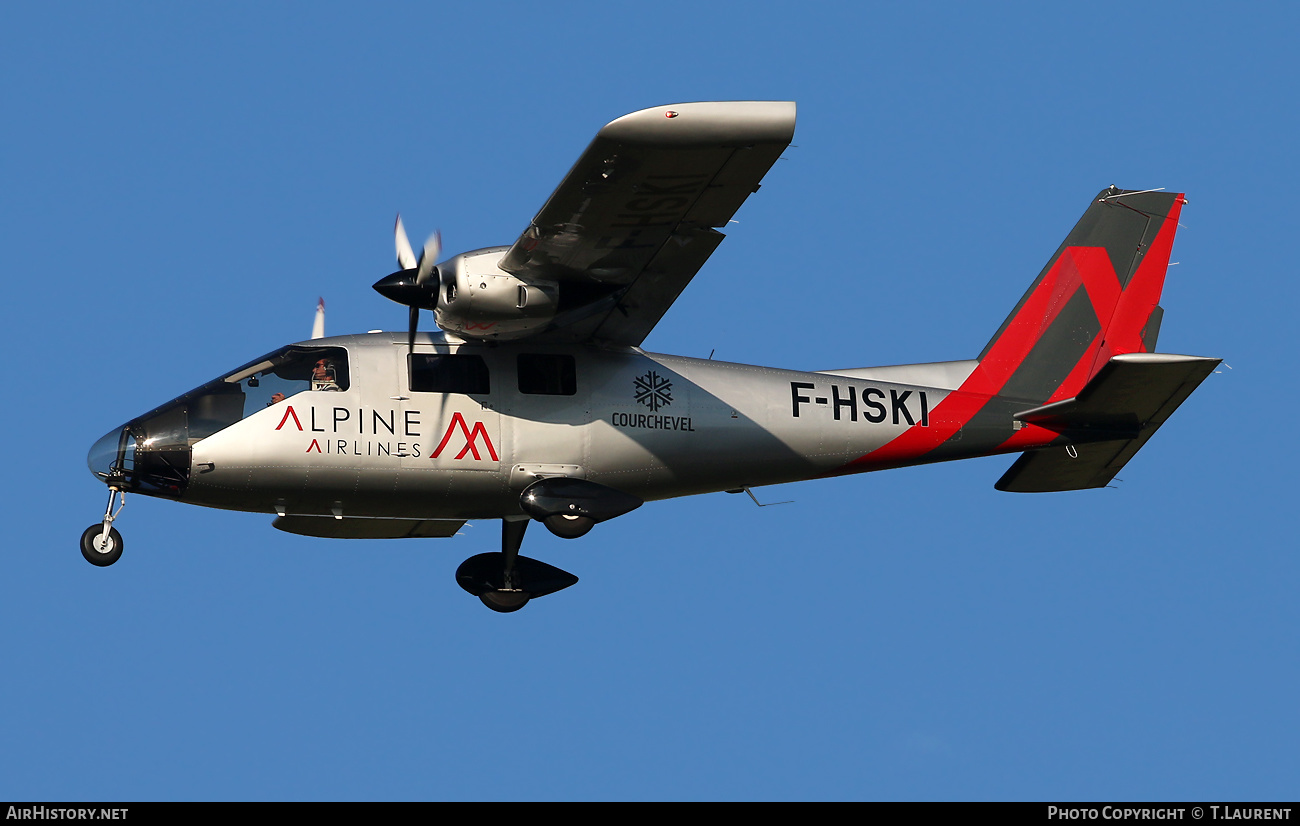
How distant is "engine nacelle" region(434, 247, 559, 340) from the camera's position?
57.3 ft

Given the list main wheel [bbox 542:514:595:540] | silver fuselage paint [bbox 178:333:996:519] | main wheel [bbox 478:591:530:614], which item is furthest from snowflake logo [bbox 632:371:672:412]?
main wheel [bbox 478:591:530:614]

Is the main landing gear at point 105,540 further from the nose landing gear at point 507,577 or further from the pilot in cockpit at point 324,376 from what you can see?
the nose landing gear at point 507,577

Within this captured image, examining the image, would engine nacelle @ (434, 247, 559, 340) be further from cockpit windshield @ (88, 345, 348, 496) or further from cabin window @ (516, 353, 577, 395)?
cockpit windshield @ (88, 345, 348, 496)

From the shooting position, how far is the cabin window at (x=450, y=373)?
61.2ft

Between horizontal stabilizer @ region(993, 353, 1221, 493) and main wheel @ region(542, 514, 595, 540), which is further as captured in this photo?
horizontal stabilizer @ region(993, 353, 1221, 493)

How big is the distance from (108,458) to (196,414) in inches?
40.0

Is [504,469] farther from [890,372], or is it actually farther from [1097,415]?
[1097,415]

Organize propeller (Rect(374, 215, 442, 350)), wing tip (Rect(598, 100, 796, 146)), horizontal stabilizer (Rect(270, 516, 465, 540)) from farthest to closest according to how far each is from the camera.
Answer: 1. horizontal stabilizer (Rect(270, 516, 465, 540))
2. propeller (Rect(374, 215, 442, 350))
3. wing tip (Rect(598, 100, 796, 146))

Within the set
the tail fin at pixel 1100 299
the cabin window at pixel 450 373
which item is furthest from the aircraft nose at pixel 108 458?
the tail fin at pixel 1100 299

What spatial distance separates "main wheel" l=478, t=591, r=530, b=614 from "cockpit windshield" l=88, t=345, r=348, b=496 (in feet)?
11.7

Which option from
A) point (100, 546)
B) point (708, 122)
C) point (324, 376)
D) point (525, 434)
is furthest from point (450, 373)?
point (708, 122)

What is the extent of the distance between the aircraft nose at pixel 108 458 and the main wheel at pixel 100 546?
535 millimetres

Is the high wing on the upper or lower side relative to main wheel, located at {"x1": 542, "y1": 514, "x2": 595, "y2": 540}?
upper
